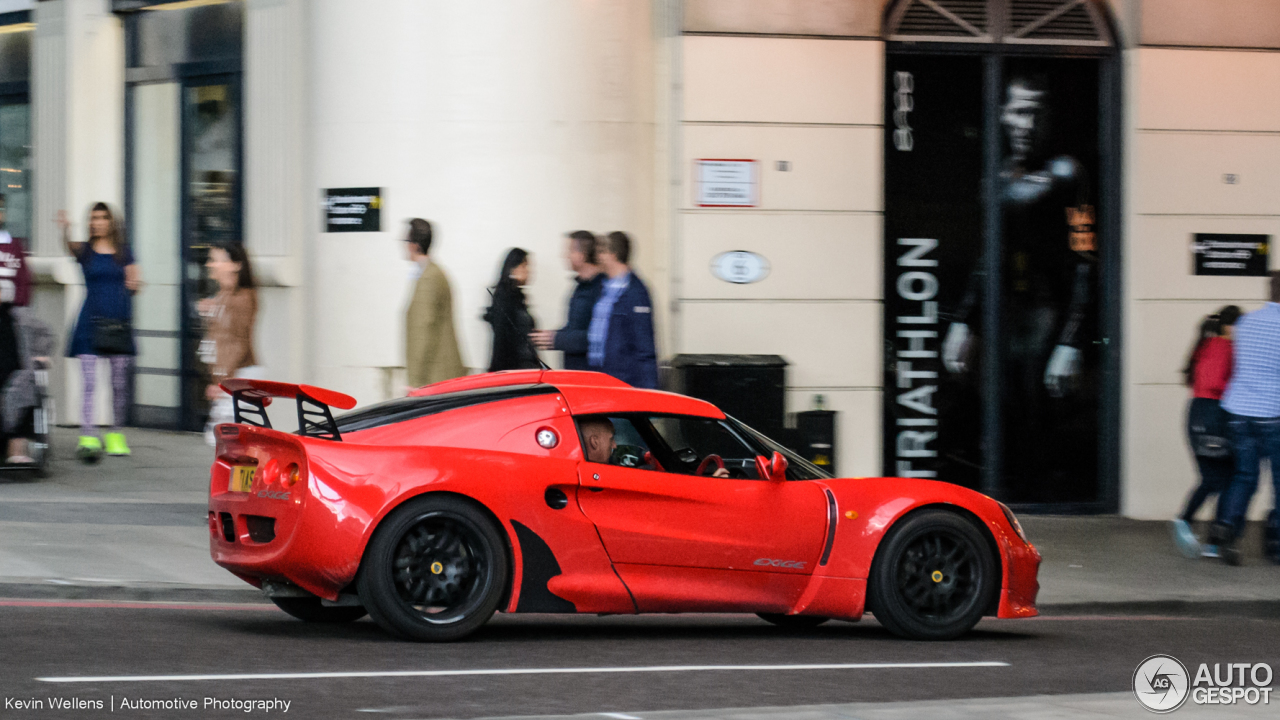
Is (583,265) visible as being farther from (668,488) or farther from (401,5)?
(668,488)

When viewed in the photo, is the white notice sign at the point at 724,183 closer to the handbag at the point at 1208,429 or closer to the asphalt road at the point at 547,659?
the handbag at the point at 1208,429

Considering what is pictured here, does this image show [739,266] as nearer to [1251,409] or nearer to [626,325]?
[626,325]

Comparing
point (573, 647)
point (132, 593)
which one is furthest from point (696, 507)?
point (132, 593)

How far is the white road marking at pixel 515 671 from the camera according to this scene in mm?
5906

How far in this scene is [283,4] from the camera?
546 inches

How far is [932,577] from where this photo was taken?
7.72 metres

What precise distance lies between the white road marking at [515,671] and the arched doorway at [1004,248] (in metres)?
6.23

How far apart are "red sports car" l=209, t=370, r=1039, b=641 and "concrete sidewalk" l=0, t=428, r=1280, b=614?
144 cm

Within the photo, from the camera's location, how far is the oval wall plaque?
41.7ft

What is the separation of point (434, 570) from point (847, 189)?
6.89 m

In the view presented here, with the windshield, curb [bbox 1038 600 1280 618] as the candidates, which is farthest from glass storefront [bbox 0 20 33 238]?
curb [bbox 1038 600 1280 618]

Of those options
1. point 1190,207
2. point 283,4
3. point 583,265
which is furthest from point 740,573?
A: point 283,4

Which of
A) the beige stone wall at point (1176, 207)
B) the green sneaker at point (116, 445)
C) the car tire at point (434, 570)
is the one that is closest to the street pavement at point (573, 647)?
the car tire at point (434, 570)

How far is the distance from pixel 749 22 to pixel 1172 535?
5159mm
